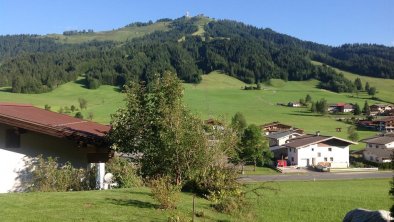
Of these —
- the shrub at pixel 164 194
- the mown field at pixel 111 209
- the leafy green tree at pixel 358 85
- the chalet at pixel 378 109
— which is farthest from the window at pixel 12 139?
the leafy green tree at pixel 358 85

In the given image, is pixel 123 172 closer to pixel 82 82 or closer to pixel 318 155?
pixel 318 155

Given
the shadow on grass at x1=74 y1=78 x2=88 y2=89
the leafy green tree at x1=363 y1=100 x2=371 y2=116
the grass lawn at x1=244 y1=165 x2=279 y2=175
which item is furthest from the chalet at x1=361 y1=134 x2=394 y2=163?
the shadow on grass at x1=74 y1=78 x2=88 y2=89

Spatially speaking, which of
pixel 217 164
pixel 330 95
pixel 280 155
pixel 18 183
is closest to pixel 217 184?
pixel 217 164

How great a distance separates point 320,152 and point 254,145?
1733 centimetres

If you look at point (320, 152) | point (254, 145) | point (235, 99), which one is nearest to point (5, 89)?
point (235, 99)

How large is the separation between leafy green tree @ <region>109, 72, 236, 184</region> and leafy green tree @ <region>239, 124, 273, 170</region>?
47.4m

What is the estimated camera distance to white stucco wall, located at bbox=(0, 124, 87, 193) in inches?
529

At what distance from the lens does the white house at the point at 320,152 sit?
74.9 meters

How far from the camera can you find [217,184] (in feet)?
41.3

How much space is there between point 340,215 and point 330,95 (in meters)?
142

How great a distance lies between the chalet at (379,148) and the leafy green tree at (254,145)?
2001cm

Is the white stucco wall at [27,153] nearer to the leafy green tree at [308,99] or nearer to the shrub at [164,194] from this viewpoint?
the shrub at [164,194]

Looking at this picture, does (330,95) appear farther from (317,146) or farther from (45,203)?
(45,203)

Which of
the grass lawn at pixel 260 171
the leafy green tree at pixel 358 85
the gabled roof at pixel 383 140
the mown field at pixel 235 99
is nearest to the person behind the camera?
the grass lawn at pixel 260 171
